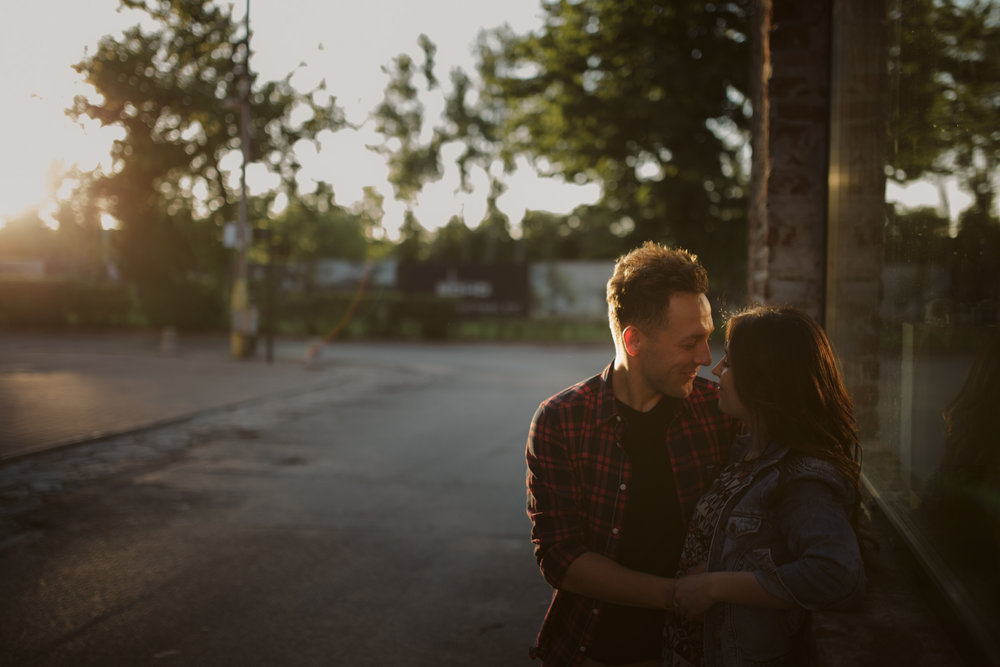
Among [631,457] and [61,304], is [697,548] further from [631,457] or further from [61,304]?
[61,304]

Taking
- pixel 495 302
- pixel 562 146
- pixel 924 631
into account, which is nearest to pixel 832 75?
pixel 924 631

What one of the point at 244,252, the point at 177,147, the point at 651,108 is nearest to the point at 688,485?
the point at 651,108

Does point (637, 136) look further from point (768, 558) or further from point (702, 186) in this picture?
point (768, 558)

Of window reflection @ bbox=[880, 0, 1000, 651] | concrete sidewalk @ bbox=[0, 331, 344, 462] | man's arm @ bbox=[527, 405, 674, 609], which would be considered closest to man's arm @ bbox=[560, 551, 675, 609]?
man's arm @ bbox=[527, 405, 674, 609]

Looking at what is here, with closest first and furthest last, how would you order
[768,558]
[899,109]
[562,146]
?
[768,558] → [899,109] → [562,146]

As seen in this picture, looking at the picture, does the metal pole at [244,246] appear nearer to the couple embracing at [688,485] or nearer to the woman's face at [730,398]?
the couple embracing at [688,485]

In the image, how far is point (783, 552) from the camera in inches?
72.7

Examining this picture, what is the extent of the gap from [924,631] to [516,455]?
6.58 meters

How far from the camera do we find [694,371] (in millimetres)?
2168

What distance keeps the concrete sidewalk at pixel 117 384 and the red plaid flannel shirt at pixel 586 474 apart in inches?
286

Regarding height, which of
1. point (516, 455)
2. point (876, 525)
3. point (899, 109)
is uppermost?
point (899, 109)

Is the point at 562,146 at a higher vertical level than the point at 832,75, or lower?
higher

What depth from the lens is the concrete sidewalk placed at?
961cm

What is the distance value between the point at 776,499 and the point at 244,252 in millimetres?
18962
